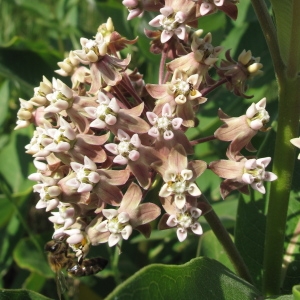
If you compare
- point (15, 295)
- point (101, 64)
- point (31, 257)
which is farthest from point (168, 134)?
point (31, 257)

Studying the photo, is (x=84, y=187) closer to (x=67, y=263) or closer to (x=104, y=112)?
(x=104, y=112)

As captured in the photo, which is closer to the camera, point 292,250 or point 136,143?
point 136,143

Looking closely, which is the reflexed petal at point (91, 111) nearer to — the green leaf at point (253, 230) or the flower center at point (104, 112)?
the flower center at point (104, 112)

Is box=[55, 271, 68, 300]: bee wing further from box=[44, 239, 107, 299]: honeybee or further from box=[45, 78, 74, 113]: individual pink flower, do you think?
box=[45, 78, 74, 113]: individual pink flower

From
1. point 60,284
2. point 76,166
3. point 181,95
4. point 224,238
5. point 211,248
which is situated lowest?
point 211,248

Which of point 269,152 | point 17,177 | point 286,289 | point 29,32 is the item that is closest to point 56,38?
point 29,32
